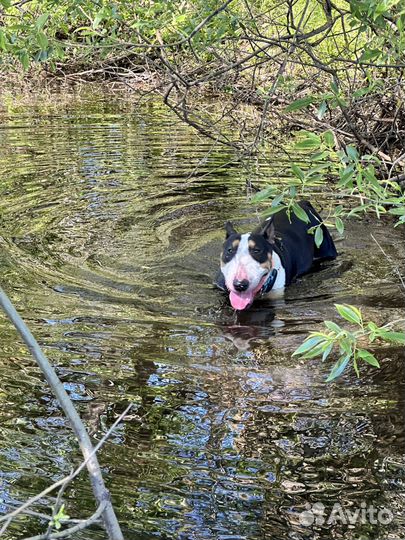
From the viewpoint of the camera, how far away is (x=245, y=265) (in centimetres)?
714

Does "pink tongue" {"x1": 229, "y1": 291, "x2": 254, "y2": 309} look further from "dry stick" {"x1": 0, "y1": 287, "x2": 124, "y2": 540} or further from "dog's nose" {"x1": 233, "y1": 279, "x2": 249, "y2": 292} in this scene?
"dry stick" {"x1": 0, "y1": 287, "x2": 124, "y2": 540}

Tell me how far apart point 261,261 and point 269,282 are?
271 millimetres

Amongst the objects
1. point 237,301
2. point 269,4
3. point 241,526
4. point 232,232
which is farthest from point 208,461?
point 269,4

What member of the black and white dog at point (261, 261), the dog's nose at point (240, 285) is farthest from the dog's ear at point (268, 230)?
the dog's nose at point (240, 285)

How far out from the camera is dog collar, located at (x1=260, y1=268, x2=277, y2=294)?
7406 millimetres

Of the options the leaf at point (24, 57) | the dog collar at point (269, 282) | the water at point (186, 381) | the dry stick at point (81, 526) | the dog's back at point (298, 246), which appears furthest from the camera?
the dog's back at point (298, 246)

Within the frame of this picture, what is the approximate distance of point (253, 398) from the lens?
5.11 m

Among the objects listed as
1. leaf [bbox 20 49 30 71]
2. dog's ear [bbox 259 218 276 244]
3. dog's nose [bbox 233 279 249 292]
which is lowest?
dog's nose [bbox 233 279 249 292]

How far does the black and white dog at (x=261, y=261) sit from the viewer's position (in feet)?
23.2

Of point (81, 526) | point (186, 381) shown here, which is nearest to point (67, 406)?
point (81, 526)

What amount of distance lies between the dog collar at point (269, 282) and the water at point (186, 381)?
20cm
